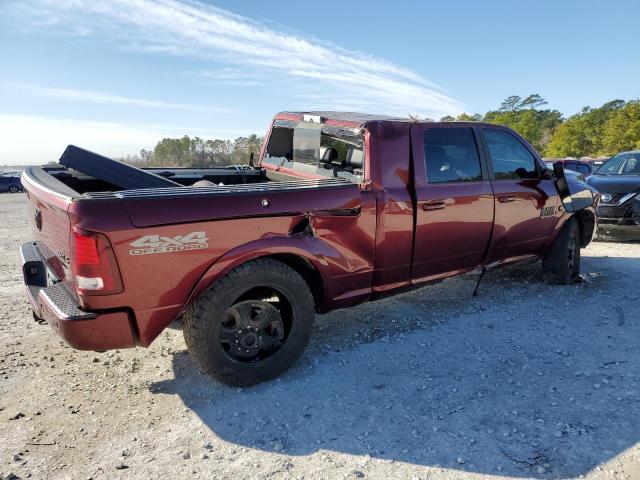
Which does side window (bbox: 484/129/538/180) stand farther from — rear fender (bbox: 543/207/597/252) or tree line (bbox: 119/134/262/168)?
tree line (bbox: 119/134/262/168)

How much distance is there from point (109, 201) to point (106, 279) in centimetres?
44

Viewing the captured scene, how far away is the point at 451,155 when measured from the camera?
14.2 feet

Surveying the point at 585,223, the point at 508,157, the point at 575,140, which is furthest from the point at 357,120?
the point at 575,140

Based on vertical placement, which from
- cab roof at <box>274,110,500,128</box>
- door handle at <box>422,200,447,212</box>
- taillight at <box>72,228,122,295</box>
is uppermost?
cab roof at <box>274,110,500,128</box>

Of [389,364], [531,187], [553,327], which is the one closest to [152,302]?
[389,364]

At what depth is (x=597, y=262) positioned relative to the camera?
6703 millimetres

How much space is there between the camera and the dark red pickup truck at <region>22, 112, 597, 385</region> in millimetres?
2740

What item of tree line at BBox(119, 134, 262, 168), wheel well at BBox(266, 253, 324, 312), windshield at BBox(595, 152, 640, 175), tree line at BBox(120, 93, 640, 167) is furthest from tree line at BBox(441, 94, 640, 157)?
wheel well at BBox(266, 253, 324, 312)

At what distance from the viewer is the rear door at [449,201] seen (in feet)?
13.2

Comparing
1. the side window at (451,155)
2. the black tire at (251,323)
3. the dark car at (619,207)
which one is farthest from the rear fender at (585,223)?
the black tire at (251,323)

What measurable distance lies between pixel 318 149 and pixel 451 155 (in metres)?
1.20

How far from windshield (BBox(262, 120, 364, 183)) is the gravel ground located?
142 cm

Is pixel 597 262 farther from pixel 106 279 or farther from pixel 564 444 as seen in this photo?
pixel 106 279

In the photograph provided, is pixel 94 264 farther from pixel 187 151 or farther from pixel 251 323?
pixel 187 151
